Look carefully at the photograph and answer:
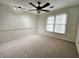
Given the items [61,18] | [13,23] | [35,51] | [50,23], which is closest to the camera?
[35,51]

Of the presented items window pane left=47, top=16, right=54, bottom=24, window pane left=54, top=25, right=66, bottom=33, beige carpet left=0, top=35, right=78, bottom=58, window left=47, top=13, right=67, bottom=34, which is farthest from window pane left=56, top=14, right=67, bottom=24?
beige carpet left=0, top=35, right=78, bottom=58

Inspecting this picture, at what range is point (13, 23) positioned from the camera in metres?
3.88

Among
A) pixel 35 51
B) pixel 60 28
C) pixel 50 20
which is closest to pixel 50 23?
pixel 50 20

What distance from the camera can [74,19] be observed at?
3486 millimetres

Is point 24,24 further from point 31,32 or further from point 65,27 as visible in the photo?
point 65,27

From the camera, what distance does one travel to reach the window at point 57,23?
13.6 ft

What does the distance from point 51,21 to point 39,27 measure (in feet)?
5.71

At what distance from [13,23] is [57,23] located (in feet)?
11.4

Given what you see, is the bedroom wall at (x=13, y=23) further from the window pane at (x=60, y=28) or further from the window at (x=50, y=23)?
the window pane at (x=60, y=28)

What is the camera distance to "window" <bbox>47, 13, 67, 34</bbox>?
4.14 meters

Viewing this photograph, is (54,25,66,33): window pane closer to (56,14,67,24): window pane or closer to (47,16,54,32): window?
(56,14,67,24): window pane

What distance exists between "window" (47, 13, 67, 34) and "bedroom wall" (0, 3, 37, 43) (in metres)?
1.96

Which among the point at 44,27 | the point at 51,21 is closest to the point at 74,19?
the point at 51,21

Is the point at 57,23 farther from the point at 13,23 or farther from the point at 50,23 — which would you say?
the point at 13,23
